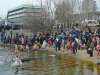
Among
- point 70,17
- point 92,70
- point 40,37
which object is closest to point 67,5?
point 70,17

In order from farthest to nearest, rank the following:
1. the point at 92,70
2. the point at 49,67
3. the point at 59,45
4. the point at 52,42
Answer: the point at 52,42 → the point at 59,45 → the point at 49,67 → the point at 92,70

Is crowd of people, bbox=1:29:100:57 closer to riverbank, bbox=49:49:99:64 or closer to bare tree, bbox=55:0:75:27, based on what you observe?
riverbank, bbox=49:49:99:64

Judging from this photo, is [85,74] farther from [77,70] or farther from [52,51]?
[52,51]

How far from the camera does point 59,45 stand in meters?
35.6

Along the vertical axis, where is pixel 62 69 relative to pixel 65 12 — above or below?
below

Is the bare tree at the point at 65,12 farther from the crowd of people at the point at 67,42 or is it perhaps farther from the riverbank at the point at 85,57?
the riverbank at the point at 85,57

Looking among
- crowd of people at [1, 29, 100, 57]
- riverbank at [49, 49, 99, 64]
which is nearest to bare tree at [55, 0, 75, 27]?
crowd of people at [1, 29, 100, 57]

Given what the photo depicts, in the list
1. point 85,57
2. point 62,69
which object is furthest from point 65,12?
point 62,69

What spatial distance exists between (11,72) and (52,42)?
17.6 m

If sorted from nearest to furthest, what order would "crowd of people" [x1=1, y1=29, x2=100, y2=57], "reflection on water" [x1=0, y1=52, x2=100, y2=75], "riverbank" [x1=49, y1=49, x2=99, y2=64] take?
1. "reflection on water" [x1=0, y1=52, x2=100, y2=75]
2. "riverbank" [x1=49, y1=49, x2=99, y2=64]
3. "crowd of people" [x1=1, y1=29, x2=100, y2=57]

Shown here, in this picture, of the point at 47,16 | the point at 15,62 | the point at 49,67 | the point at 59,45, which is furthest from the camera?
the point at 47,16

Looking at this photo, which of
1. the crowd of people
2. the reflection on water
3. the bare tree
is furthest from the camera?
the bare tree

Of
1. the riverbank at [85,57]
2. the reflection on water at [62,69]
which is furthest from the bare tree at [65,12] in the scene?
the reflection on water at [62,69]

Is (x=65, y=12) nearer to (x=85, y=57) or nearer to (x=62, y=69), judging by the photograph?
(x=85, y=57)
